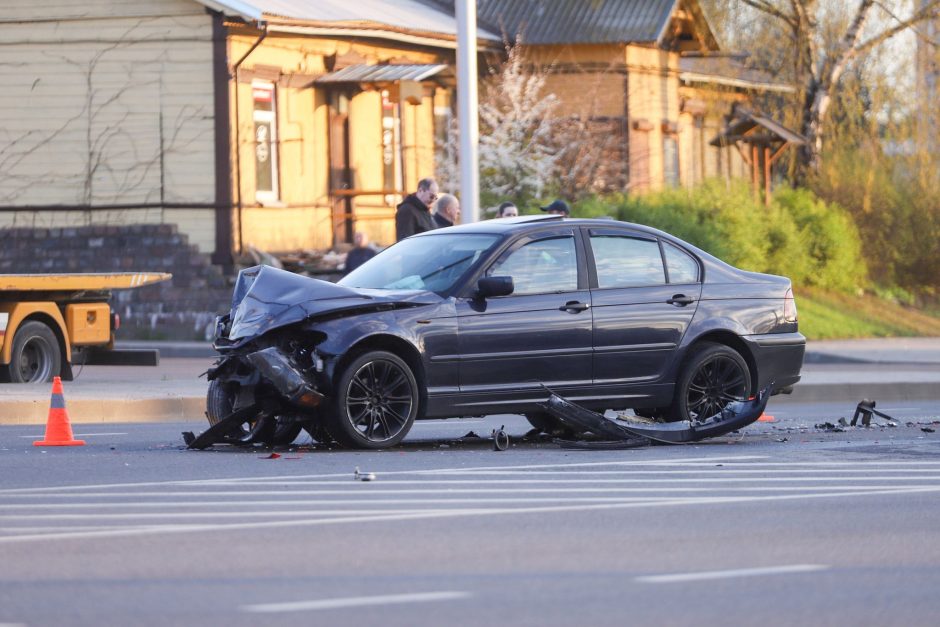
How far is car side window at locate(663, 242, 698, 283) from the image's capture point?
13930 millimetres

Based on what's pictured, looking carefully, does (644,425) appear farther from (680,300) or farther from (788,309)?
(788,309)

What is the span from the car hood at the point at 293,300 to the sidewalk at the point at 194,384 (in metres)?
4.66

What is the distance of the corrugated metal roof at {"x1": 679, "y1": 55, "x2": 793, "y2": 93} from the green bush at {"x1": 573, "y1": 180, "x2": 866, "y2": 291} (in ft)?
16.8

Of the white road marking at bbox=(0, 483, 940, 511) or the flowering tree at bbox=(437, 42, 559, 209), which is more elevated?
the flowering tree at bbox=(437, 42, 559, 209)

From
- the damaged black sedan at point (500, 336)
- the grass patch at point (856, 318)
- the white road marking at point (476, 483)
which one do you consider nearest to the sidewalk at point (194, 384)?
the grass patch at point (856, 318)

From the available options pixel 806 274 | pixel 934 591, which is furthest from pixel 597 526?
pixel 806 274

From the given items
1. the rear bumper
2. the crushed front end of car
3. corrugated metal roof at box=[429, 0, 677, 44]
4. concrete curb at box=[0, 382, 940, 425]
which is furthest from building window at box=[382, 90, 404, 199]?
the crushed front end of car

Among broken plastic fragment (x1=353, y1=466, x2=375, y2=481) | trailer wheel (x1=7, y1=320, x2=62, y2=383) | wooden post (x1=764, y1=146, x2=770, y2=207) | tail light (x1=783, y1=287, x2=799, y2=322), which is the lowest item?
broken plastic fragment (x1=353, y1=466, x2=375, y2=481)

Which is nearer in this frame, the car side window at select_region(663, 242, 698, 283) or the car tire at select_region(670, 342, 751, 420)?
the car tire at select_region(670, 342, 751, 420)

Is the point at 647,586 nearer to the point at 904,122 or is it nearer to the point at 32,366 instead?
the point at 32,366

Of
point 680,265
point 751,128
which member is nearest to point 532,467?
point 680,265

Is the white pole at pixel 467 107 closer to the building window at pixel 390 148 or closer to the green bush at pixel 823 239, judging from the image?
the building window at pixel 390 148

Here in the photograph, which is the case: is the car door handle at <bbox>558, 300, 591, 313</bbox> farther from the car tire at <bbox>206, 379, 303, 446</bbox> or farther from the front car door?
the car tire at <bbox>206, 379, 303, 446</bbox>

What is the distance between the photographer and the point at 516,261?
13312 millimetres
